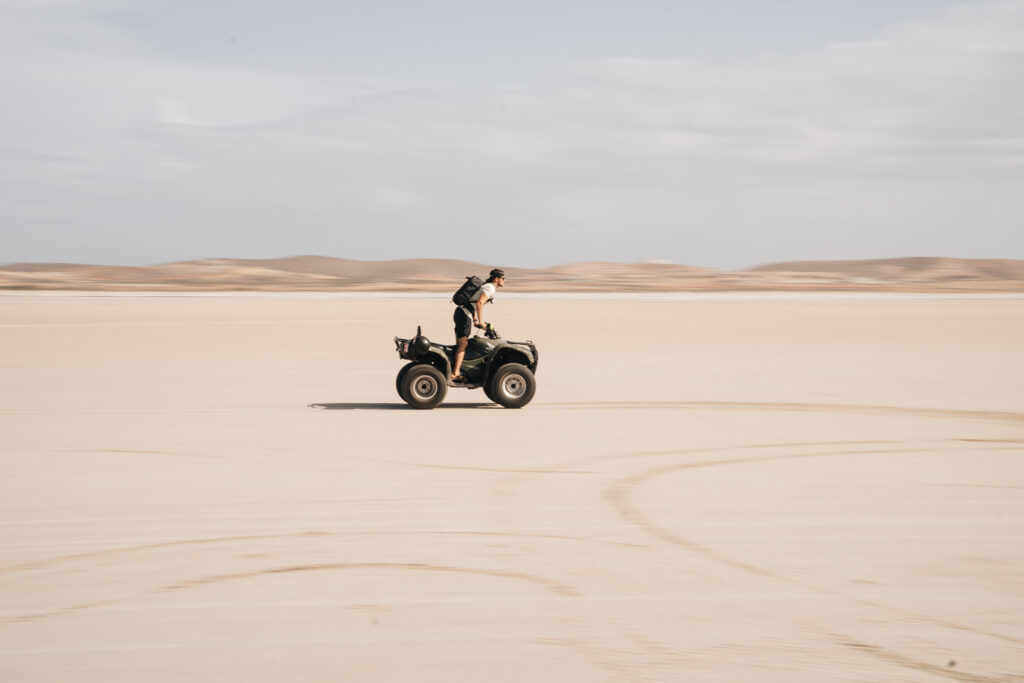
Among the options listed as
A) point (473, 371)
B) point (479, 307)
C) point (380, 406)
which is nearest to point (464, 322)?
point (479, 307)

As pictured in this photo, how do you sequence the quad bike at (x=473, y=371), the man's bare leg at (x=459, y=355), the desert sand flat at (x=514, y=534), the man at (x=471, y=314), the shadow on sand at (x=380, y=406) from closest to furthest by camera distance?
the desert sand flat at (x=514, y=534)
the man at (x=471, y=314)
the man's bare leg at (x=459, y=355)
the quad bike at (x=473, y=371)
the shadow on sand at (x=380, y=406)

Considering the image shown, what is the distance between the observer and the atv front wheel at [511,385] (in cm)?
1385

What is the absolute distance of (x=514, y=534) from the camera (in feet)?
23.2

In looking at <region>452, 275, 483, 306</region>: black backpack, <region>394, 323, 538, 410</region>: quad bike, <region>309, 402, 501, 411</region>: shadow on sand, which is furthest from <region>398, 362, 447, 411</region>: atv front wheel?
<region>452, 275, 483, 306</region>: black backpack

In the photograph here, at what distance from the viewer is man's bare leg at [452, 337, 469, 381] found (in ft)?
44.9

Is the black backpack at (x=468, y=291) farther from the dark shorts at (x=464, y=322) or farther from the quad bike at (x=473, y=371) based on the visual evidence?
the quad bike at (x=473, y=371)

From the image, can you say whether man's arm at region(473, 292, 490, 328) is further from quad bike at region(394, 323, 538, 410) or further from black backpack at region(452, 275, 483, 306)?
quad bike at region(394, 323, 538, 410)

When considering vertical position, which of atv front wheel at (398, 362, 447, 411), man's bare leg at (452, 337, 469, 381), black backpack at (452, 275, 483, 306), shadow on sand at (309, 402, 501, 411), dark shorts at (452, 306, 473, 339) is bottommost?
shadow on sand at (309, 402, 501, 411)

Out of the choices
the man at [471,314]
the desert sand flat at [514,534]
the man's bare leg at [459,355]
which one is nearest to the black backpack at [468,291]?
the man at [471,314]

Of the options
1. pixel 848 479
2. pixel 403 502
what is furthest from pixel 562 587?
pixel 848 479

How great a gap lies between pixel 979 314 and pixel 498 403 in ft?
119

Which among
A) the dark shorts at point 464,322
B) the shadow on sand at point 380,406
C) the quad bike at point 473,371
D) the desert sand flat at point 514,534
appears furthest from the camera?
the shadow on sand at point 380,406

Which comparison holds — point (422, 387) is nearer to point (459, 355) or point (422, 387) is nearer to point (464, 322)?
point (459, 355)

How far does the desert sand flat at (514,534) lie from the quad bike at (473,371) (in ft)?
1.42
